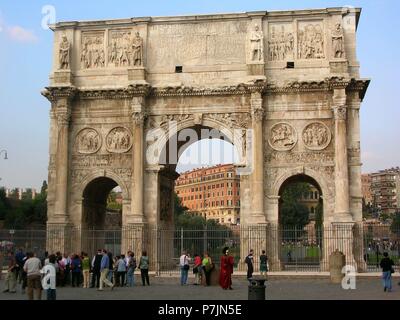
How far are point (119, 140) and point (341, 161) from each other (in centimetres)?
898

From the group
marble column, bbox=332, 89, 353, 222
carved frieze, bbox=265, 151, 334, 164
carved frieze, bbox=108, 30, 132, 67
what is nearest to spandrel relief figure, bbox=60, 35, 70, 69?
carved frieze, bbox=108, 30, 132, 67

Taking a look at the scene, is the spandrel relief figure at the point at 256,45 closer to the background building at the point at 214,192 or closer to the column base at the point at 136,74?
the column base at the point at 136,74

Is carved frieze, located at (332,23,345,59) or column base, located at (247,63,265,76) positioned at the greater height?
carved frieze, located at (332,23,345,59)

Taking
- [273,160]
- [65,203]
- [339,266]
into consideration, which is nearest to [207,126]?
[273,160]

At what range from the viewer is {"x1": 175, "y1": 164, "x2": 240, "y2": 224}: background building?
87.6 metres

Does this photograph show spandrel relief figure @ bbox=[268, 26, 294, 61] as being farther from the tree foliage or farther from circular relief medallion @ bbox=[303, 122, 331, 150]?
the tree foliage

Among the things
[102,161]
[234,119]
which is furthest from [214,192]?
[234,119]

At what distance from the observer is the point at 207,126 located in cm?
2569

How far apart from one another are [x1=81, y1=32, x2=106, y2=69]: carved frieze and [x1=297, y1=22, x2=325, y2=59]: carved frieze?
324 inches

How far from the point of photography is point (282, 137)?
82.5ft

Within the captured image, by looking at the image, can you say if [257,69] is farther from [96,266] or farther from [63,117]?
[96,266]

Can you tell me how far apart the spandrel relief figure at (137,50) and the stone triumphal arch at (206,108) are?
0.19 ft
